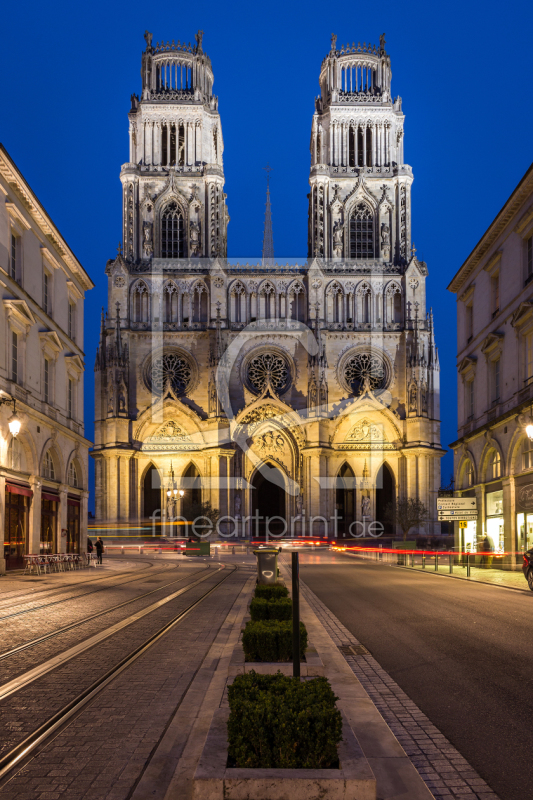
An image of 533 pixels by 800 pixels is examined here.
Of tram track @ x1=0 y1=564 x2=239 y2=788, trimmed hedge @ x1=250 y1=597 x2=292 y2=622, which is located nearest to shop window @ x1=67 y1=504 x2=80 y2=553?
tram track @ x1=0 y1=564 x2=239 y2=788

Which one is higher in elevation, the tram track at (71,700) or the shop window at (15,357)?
the shop window at (15,357)

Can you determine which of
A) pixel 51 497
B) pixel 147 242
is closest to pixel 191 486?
pixel 147 242

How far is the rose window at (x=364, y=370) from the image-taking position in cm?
6062

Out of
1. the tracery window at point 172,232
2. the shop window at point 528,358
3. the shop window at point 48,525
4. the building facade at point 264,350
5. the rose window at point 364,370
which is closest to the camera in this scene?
the shop window at point 528,358

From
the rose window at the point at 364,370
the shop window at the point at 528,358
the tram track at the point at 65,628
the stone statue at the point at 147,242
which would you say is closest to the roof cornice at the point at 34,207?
the tram track at the point at 65,628

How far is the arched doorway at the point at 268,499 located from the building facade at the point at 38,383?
23544 millimetres

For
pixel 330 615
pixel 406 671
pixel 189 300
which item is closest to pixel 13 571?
pixel 330 615

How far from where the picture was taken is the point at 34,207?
29984 millimetres

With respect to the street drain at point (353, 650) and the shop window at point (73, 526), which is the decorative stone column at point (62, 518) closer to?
the shop window at point (73, 526)

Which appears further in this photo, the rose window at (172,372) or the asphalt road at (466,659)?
the rose window at (172,372)

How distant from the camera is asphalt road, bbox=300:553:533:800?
5.75 meters

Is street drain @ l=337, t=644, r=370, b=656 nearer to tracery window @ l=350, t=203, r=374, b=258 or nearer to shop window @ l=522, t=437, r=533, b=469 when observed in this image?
shop window @ l=522, t=437, r=533, b=469

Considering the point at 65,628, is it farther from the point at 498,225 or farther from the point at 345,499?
the point at 345,499

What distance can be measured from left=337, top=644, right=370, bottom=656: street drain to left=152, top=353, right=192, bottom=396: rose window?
49819 millimetres
